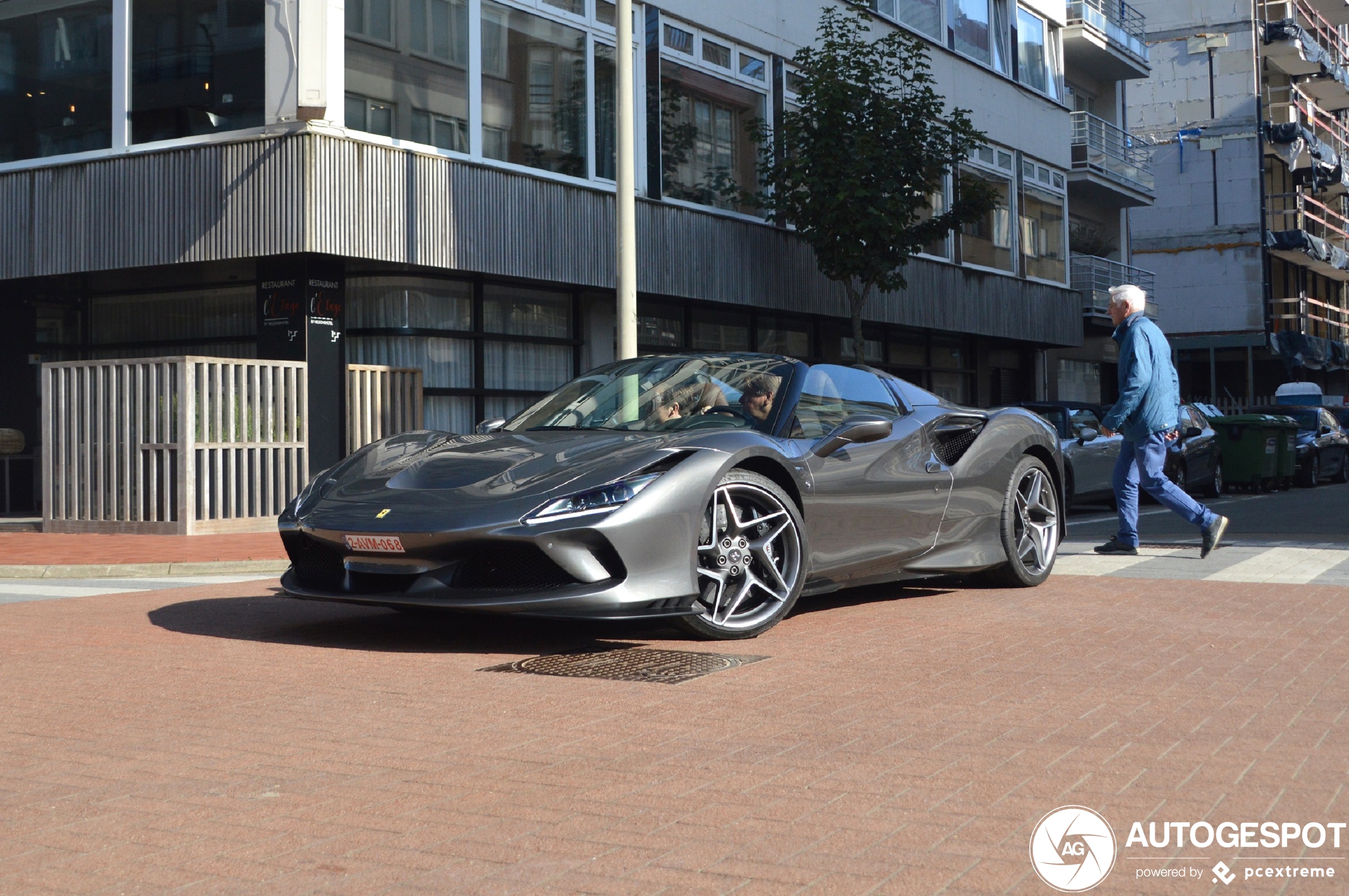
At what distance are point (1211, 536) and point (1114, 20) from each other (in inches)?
1113

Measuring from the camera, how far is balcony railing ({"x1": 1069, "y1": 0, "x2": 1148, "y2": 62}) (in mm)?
32375

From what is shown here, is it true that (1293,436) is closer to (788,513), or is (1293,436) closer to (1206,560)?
(1206,560)

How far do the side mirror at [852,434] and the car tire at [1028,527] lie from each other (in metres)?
1.53

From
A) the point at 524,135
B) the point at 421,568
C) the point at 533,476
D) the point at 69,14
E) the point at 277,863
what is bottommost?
the point at 277,863

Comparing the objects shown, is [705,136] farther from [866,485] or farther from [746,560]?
[746,560]

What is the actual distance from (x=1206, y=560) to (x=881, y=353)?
53.0ft

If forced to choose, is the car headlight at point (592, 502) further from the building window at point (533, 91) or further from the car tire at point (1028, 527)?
the building window at point (533, 91)

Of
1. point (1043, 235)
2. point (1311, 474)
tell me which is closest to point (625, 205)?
point (1311, 474)

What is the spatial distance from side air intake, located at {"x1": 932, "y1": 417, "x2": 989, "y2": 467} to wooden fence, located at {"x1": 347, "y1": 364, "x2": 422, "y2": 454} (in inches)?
342

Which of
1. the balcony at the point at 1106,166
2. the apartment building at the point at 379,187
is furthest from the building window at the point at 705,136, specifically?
the balcony at the point at 1106,166

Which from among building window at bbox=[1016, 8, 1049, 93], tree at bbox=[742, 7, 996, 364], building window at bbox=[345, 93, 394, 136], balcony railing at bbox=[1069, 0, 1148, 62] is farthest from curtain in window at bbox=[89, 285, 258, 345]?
balcony railing at bbox=[1069, 0, 1148, 62]

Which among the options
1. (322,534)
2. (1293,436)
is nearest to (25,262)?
(322,534)

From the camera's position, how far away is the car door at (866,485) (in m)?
6.82

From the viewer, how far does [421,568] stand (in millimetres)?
5875
